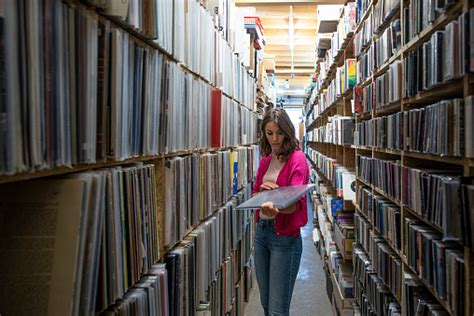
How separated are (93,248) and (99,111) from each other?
30cm

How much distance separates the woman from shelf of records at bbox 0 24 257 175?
81 centimetres

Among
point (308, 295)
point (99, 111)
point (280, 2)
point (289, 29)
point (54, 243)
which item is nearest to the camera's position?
point (54, 243)

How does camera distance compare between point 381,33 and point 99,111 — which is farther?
point 381,33

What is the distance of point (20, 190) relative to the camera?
90cm

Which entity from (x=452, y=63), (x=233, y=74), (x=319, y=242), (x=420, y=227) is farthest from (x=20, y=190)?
(x=319, y=242)

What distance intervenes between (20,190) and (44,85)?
0.79 ft

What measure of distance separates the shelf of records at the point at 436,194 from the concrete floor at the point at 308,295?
1768 millimetres

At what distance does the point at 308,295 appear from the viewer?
4.31 meters

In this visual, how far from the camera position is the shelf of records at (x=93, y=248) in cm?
87

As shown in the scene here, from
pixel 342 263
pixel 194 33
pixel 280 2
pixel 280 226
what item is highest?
pixel 280 2

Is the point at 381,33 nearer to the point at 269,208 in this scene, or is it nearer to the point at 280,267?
the point at 269,208

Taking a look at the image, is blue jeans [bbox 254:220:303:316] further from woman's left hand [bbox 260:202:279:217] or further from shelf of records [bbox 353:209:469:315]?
shelf of records [bbox 353:209:469:315]

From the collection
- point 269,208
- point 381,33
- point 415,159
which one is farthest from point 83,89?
point 381,33

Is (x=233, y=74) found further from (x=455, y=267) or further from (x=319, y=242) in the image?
(x=319, y=242)
